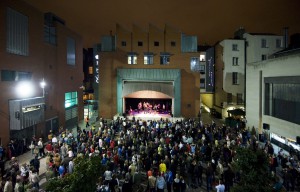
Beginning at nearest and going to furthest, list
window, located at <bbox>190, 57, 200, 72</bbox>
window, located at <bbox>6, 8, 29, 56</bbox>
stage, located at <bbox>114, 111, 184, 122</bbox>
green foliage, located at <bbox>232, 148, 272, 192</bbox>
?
1. green foliage, located at <bbox>232, 148, 272, 192</bbox>
2. window, located at <bbox>6, 8, 29, 56</bbox>
3. stage, located at <bbox>114, 111, 184, 122</bbox>
4. window, located at <bbox>190, 57, 200, 72</bbox>

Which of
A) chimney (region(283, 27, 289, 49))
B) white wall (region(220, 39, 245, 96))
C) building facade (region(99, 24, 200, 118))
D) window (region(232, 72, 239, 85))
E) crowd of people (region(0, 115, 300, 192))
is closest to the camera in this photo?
crowd of people (region(0, 115, 300, 192))

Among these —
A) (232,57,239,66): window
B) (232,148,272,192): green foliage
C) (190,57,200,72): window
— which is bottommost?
(232,148,272,192): green foliage

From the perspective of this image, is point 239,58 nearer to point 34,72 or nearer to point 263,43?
point 263,43

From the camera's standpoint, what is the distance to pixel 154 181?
1316 cm

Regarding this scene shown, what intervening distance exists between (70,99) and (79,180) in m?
29.5

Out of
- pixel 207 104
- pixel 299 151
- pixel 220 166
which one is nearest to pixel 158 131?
pixel 220 166

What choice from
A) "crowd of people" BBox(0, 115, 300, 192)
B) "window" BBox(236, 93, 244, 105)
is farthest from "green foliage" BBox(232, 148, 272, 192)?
"window" BBox(236, 93, 244, 105)

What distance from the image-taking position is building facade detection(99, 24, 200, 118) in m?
38.8

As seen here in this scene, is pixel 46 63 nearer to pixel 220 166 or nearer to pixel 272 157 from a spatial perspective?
pixel 220 166

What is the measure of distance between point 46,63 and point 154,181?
69.6 feet

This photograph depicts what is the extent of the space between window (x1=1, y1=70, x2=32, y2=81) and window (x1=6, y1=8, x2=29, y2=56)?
5.90 ft

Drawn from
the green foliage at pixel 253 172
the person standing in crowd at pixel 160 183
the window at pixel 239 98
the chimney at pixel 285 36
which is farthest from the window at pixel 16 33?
the chimney at pixel 285 36

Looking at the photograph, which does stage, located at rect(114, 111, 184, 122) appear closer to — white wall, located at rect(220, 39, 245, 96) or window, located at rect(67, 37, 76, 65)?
window, located at rect(67, 37, 76, 65)

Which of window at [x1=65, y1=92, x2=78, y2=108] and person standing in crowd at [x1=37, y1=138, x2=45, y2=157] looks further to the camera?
window at [x1=65, y1=92, x2=78, y2=108]
